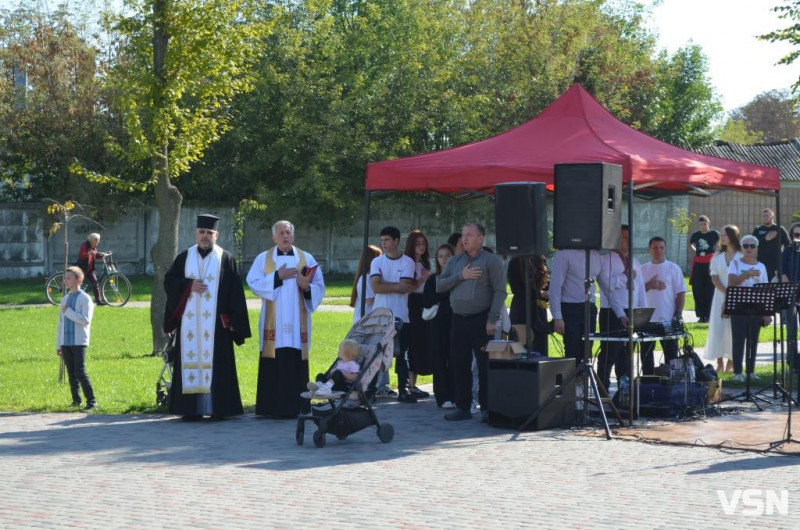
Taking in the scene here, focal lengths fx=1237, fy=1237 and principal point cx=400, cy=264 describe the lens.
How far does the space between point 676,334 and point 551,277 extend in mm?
1379

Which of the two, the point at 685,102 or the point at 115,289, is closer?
the point at 115,289

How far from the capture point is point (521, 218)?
11734 millimetres

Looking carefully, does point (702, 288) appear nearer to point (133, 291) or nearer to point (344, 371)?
point (344, 371)

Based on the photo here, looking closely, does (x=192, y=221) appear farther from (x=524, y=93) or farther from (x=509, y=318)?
(x=509, y=318)

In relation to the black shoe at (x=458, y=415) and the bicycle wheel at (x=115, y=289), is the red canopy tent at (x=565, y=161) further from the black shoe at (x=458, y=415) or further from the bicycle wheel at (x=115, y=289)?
the bicycle wheel at (x=115, y=289)

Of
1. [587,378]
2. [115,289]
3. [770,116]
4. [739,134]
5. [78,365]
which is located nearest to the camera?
[587,378]

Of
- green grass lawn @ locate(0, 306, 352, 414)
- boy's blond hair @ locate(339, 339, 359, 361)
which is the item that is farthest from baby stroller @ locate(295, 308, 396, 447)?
green grass lawn @ locate(0, 306, 352, 414)

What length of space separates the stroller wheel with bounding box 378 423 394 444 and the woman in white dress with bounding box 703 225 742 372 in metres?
6.47

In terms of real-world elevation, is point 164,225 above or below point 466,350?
above

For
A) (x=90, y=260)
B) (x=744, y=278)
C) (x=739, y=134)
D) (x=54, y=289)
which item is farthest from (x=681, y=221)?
(x=739, y=134)

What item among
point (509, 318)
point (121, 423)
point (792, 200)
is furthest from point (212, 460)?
point (792, 200)

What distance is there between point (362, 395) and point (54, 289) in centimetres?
1907

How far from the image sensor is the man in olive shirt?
1208 cm

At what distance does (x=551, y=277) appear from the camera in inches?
496
